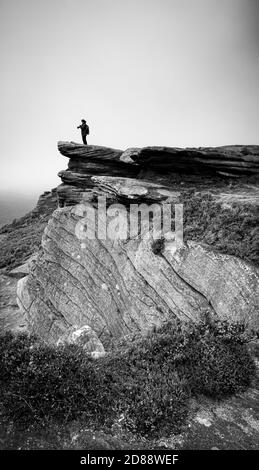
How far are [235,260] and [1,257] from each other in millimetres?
36923

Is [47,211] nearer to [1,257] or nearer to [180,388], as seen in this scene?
[1,257]

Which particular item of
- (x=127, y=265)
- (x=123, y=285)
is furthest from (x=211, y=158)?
(x=123, y=285)

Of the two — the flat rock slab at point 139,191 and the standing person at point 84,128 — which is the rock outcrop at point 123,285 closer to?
the flat rock slab at point 139,191

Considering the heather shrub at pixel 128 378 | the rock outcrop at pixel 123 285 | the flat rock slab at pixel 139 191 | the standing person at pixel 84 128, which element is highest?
the standing person at pixel 84 128

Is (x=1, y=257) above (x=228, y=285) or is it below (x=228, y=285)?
below

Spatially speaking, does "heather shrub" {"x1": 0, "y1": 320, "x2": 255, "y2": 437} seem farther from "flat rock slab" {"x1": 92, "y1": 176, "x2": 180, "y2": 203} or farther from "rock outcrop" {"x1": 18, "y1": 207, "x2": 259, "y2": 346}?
"flat rock slab" {"x1": 92, "y1": 176, "x2": 180, "y2": 203}

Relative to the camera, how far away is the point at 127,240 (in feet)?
60.4

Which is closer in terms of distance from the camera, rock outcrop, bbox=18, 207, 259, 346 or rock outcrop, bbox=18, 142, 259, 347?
rock outcrop, bbox=18, 207, 259, 346

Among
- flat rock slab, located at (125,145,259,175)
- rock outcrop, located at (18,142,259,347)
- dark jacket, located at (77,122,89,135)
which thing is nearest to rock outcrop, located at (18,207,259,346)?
rock outcrop, located at (18,142,259,347)

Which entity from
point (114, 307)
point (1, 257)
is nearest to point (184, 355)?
point (114, 307)

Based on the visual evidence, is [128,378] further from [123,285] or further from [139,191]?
[139,191]

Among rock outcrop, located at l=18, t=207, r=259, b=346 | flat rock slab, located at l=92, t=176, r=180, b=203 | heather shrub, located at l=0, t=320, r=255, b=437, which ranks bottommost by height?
rock outcrop, located at l=18, t=207, r=259, b=346

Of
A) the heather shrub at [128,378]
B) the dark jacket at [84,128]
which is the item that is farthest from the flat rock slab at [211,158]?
the heather shrub at [128,378]

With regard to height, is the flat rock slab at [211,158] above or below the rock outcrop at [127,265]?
above
